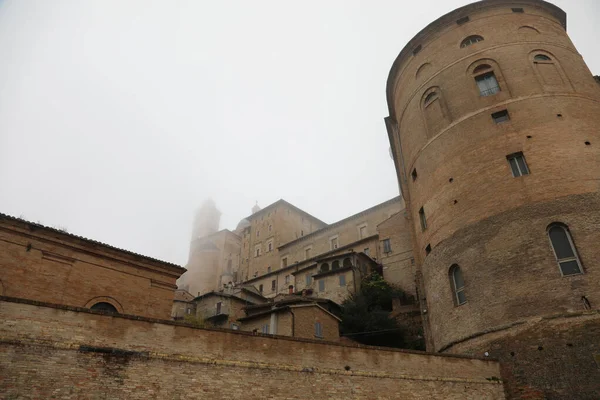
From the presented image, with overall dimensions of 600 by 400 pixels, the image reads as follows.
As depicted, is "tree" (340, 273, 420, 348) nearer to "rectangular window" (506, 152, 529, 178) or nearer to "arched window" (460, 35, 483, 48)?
"rectangular window" (506, 152, 529, 178)

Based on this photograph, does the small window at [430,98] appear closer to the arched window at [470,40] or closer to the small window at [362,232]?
the arched window at [470,40]

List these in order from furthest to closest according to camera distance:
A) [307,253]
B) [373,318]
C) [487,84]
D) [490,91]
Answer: [307,253] → [373,318] → [487,84] → [490,91]

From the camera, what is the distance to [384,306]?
27.6 meters

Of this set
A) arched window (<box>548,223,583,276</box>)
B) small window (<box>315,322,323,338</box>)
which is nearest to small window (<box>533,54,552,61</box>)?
arched window (<box>548,223,583,276</box>)

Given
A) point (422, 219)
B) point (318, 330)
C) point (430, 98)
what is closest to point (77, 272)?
point (318, 330)

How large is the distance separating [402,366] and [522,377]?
11.6 ft

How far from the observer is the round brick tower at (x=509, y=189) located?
12500 millimetres

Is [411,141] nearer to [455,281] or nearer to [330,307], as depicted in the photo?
[455,281]

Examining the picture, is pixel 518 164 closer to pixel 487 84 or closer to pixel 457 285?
pixel 487 84

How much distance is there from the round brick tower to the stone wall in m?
1.96

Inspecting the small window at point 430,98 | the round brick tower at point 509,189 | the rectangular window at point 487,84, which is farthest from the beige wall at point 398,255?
the rectangular window at point 487,84

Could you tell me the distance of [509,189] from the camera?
1508cm

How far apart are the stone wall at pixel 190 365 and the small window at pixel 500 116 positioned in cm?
936

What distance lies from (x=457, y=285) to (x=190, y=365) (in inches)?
386
